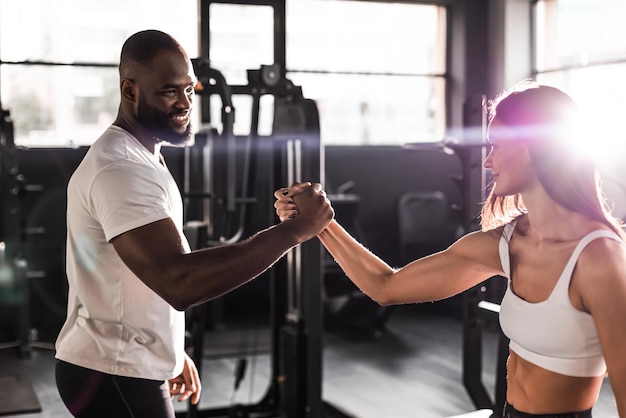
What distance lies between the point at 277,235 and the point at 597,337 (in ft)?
2.14

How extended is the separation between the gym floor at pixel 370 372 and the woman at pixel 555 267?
93.9 inches

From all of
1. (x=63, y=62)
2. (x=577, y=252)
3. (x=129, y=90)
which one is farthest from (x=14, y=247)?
(x=577, y=252)

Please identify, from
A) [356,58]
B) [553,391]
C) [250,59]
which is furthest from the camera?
[356,58]

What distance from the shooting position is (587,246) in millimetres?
1446

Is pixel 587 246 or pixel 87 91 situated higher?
pixel 87 91

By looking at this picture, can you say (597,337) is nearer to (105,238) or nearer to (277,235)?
(277,235)

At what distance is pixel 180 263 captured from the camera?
1.49 m

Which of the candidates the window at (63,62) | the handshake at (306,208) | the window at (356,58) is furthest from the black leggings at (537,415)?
the window at (356,58)

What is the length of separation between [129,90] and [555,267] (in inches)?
38.4

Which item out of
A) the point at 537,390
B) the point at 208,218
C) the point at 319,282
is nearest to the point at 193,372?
the point at 537,390

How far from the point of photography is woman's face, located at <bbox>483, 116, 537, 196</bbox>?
59.7 inches

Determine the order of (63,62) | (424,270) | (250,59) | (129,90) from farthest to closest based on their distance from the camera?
1. (250,59)
2. (63,62)
3. (424,270)
4. (129,90)

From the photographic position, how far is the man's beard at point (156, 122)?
1.71 m

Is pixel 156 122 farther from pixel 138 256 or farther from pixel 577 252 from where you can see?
pixel 577 252
